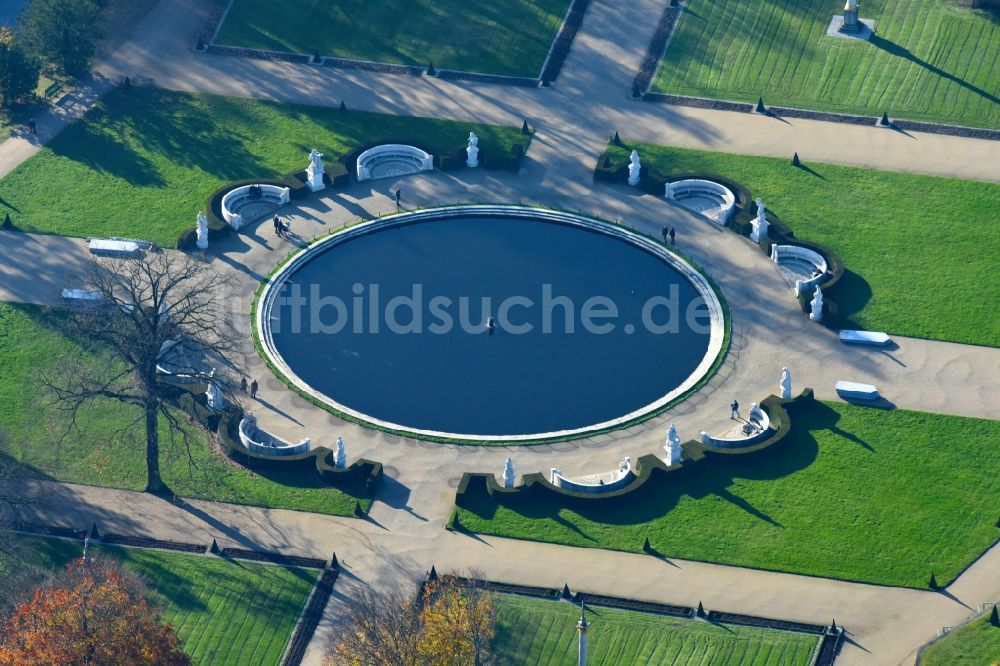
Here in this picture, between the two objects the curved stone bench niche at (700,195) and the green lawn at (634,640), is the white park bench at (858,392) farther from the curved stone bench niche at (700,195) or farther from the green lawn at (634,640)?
the curved stone bench niche at (700,195)

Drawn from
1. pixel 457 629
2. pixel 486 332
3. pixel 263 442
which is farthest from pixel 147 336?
pixel 457 629

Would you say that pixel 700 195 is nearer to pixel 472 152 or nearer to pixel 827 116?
pixel 827 116

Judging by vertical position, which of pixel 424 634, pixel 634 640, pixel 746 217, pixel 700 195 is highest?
pixel 746 217

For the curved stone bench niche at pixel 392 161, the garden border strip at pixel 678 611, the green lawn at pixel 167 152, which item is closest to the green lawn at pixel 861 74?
the green lawn at pixel 167 152

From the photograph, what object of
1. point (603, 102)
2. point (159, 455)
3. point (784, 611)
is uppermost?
point (603, 102)

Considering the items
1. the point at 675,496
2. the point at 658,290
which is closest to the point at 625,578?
the point at 675,496

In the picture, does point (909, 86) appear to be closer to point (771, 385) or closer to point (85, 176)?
point (771, 385)
